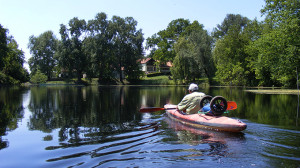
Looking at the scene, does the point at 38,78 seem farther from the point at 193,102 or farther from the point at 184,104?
the point at 193,102

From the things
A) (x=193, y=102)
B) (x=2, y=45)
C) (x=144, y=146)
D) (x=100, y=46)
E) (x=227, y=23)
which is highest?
(x=227, y=23)

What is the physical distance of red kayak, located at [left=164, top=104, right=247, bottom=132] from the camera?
892 centimetres

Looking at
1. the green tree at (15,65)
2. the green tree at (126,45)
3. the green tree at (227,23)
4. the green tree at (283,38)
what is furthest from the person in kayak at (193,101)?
the green tree at (227,23)

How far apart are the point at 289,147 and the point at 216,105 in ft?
10.6

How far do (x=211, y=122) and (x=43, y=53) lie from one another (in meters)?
77.2

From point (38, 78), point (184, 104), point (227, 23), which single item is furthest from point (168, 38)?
point (184, 104)

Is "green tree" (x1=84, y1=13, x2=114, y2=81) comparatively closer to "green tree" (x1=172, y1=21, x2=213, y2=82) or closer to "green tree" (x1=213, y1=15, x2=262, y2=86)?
"green tree" (x1=172, y1=21, x2=213, y2=82)

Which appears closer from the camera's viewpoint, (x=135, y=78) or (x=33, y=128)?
(x=33, y=128)

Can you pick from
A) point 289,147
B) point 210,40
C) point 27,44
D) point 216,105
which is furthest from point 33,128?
point 27,44

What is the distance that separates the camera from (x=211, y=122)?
966 cm

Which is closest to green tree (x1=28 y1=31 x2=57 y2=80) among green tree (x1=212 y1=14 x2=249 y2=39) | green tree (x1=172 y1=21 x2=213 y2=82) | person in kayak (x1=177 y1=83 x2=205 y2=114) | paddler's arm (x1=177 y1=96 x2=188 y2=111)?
green tree (x1=172 y1=21 x2=213 y2=82)

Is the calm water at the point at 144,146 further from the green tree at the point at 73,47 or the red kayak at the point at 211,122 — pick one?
the green tree at the point at 73,47

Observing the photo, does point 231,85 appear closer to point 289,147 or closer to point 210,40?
point 210,40

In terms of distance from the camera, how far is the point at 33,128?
10.7m
